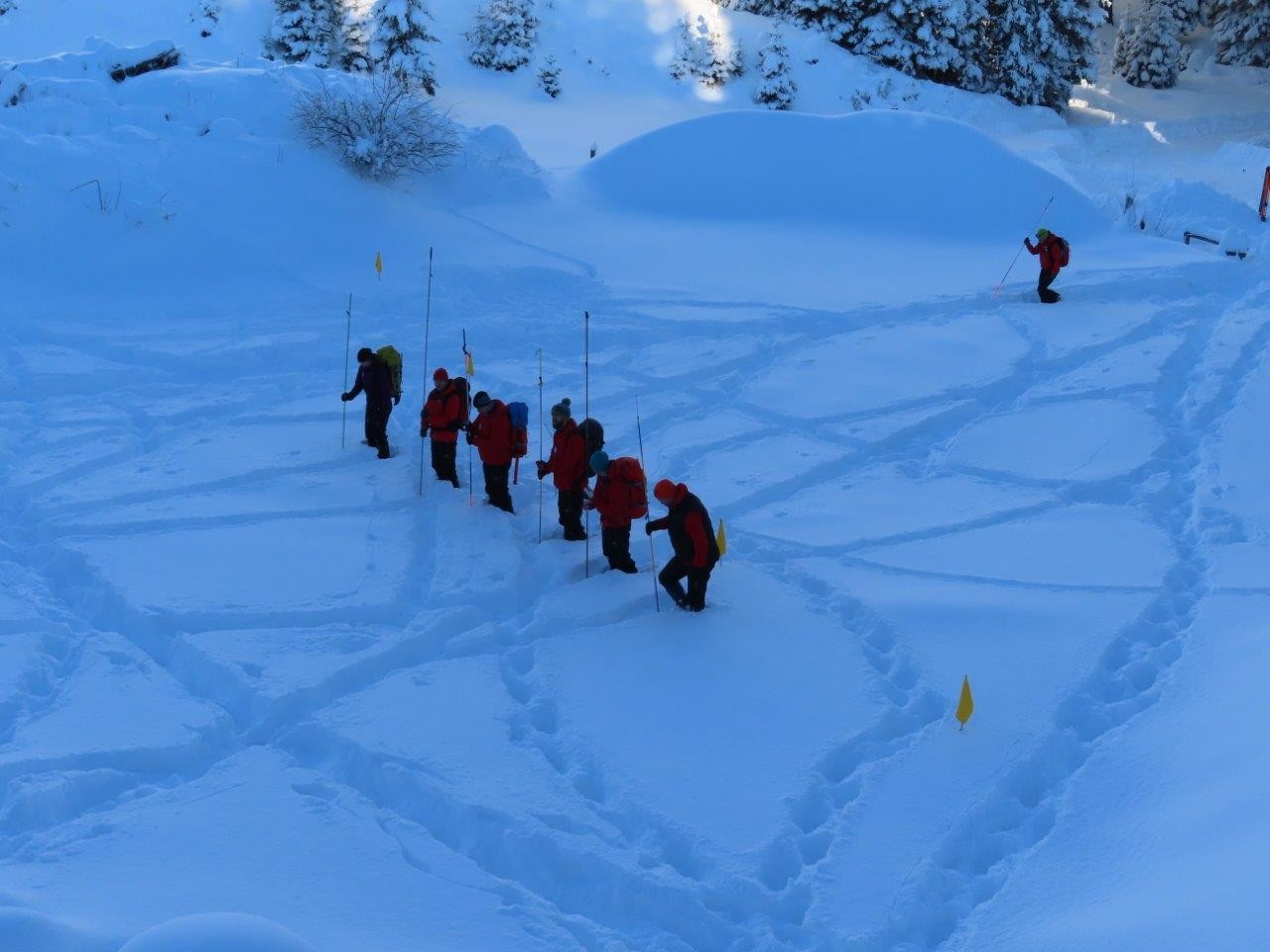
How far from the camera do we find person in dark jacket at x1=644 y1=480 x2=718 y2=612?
8766 mm

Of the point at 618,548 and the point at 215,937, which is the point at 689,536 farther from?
the point at 215,937

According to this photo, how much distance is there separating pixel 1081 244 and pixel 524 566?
12.6 m

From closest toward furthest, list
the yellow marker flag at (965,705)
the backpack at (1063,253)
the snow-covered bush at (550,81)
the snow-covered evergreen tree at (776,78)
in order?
the yellow marker flag at (965,705) < the backpack at (1063,253) < the snow-covered evergreen tree at (776,78) < the snow-covered bush at (550,81)

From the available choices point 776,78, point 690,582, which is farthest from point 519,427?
point 776,78

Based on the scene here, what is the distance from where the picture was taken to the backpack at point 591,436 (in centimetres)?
977

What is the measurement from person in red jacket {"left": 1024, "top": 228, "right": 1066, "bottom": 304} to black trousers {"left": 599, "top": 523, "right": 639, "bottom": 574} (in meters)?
8.49

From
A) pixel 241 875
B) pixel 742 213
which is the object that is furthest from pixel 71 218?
pixel 241 875

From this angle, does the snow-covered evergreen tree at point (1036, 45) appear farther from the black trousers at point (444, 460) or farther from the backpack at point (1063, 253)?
the black trousers at point (444, 460)

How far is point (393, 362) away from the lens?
11633 millimetres

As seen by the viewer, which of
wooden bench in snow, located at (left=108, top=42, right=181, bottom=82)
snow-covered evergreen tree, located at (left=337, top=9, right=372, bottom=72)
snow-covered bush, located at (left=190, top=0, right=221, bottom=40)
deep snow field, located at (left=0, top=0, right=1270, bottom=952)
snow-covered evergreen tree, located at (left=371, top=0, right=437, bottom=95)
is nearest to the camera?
deep snow field, located at (left=0, top=0, right=1270, bottom=952)

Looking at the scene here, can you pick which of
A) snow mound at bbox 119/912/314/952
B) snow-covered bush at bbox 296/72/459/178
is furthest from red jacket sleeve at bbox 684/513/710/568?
snow-covered bush at bbox 296/72/459/178

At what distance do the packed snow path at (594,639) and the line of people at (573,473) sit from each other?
0.29 metres

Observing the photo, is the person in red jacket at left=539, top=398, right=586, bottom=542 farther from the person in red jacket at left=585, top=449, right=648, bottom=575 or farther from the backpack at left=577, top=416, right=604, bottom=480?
the person in red jacket at left=585, top=449, right=648, bottom=575

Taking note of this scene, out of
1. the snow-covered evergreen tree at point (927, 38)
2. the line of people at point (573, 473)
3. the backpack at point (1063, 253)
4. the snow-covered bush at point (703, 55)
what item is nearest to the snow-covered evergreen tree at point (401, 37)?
the snow-covered bush at point (703, 55)
